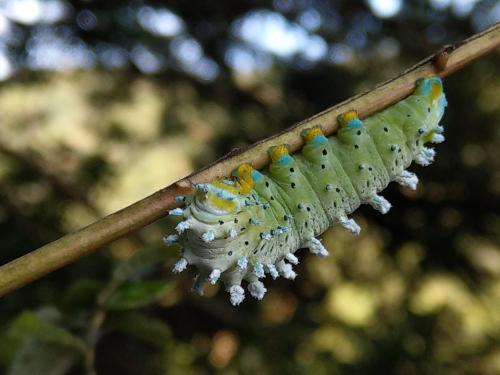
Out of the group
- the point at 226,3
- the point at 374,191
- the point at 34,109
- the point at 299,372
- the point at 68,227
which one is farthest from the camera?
the point at 34,109

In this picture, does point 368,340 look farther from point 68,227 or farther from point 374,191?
point 68,227

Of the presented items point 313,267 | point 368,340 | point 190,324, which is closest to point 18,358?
point 368,340

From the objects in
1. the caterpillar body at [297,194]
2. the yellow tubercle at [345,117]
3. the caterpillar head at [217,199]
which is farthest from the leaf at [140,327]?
the yellow tubercle at [345,117]

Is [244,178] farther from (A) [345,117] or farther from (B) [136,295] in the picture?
(B) [136,295]

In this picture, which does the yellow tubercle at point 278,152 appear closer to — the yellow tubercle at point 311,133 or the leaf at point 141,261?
the yellow tubercle at point 311,133

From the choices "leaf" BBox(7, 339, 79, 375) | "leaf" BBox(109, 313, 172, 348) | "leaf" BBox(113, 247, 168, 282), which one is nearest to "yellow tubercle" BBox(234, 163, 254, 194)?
"leaf" BBox(113, 247, 168, 282)

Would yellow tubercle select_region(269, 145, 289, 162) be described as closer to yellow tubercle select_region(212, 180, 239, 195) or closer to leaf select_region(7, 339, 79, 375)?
yellow tubercle select_region(212, 180, 239, 195)

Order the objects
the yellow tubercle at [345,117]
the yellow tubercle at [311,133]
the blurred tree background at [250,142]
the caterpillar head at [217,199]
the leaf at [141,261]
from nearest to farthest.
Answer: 1. the caterpillar head at [217,199]
2. the yellow tubercle at [311,133]
3. the yellow tubercle at [345,117]
4. the leaf at [141,261]
5. the blurred tree background at [250,142]
